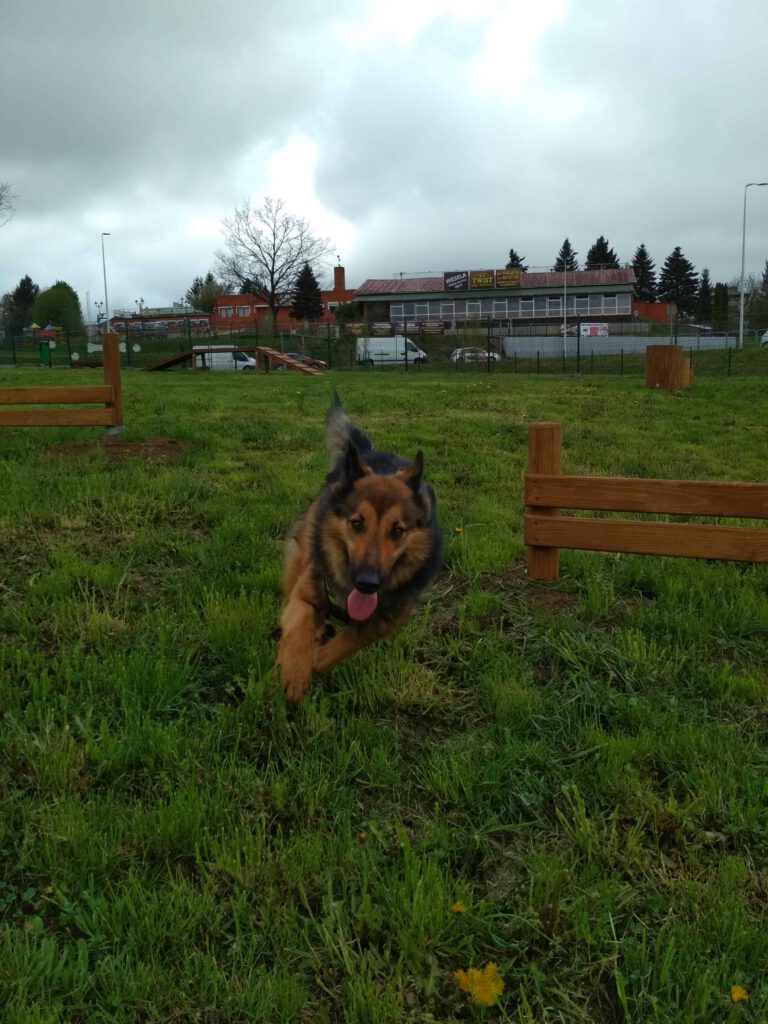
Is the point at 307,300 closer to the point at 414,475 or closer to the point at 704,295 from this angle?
the point at 704,295

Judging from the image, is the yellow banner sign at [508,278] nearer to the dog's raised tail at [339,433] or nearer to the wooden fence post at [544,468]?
the wooden fence post at [544,468]

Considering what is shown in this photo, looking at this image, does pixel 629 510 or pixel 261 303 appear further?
pixel 261 303

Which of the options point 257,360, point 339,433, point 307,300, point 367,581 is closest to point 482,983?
point 367,581

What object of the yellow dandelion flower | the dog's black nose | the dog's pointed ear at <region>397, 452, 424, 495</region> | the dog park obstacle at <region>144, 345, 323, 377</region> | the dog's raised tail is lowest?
the yellow dandelion flower

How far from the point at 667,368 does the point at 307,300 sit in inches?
2405

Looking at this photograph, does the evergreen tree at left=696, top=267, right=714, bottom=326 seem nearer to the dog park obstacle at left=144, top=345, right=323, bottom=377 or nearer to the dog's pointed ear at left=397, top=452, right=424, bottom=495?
the dog park obstacle at left=144, top=345, right=323, bottom=377

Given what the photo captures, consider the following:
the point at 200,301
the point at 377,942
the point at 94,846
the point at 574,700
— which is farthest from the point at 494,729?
the point at 200,301

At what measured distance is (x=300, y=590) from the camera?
3.76m

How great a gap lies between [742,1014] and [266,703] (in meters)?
2.09

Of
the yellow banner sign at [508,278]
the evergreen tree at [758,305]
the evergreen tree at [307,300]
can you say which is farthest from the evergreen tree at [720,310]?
the evergreen tree at [307,300]

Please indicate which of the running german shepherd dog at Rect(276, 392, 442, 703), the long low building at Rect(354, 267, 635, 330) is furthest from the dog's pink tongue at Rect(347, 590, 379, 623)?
the long low building at Rect(354, 267, 635, 330)

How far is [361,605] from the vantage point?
334cm

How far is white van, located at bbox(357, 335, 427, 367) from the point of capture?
4162 cm

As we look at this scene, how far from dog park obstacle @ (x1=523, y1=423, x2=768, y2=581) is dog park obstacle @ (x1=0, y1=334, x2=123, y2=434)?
210 inches
